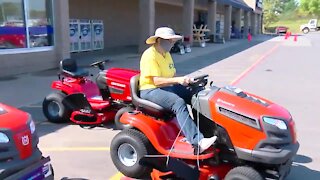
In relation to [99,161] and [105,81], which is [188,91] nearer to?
[99,161]

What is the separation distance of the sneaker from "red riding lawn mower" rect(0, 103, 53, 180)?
143cm

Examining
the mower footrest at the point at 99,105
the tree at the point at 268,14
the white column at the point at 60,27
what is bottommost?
the mower footrest at the point at 99,105

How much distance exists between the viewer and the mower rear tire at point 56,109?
6621 mm

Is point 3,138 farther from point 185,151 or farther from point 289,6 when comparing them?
point 289,6

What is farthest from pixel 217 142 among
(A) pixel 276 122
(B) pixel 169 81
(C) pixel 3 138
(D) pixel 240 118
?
(C) pixel 3 138

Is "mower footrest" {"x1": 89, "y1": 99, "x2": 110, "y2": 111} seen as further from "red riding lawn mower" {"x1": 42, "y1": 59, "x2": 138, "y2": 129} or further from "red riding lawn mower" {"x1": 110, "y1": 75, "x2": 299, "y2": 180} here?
"red riding lawn mower" {"x1": 110, "y1": 75, "x2": 299, "y2": 180}

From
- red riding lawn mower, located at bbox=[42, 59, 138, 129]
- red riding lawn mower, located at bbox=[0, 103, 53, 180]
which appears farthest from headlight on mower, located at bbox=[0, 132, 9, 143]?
red riding lawn mower, located at bbox=[42, 59, 138, 129]

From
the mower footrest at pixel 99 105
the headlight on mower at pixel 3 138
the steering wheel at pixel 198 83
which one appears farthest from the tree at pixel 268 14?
the headlight on mower at pixel 3 138

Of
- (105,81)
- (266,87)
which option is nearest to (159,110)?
(105,81)

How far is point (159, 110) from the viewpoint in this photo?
4160 mm

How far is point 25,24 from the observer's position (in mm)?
13078

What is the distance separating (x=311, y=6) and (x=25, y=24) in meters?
93.0

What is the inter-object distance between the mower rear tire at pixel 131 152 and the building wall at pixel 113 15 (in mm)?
17035

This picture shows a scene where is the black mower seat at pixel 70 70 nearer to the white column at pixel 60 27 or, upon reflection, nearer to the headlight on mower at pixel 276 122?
the headlight on mower at pixel 276 122
